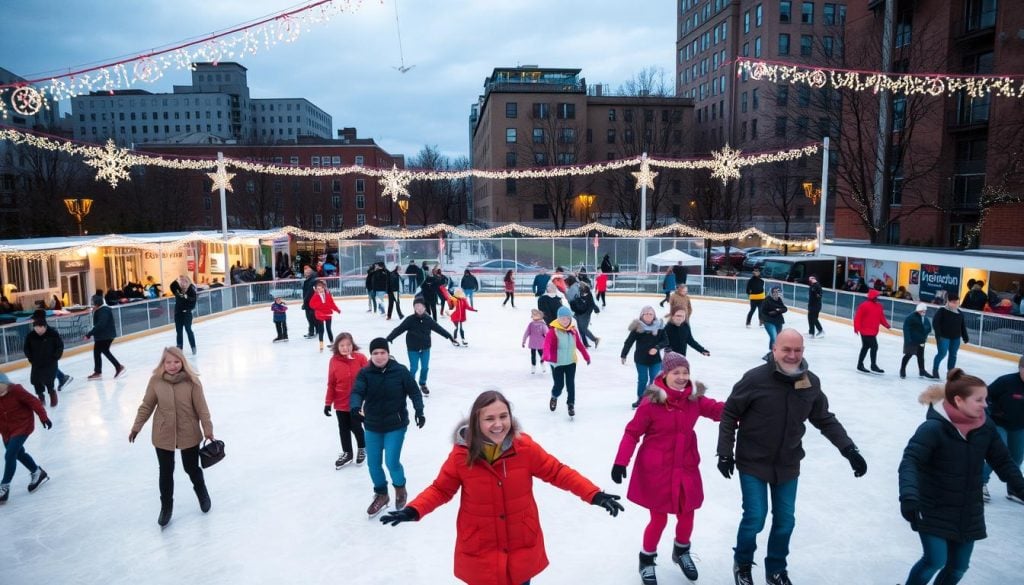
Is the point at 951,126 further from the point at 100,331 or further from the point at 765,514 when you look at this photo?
the point at 100,331

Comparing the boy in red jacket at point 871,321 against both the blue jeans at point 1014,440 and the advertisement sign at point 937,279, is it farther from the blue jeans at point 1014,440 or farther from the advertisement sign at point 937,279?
the advertisement sign at point 937,279

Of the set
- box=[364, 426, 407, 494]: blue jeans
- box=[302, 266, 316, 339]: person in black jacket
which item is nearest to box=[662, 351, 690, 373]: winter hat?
box=[364, 426, 407, 494]: blue jeans

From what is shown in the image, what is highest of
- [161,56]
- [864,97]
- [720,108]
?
[720,108]

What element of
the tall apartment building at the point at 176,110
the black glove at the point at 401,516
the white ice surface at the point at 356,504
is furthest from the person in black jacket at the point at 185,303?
the tall apartment building at the point at 176,110

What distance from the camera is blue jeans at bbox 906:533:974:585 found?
312 centimetres

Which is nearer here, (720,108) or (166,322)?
(166,322)

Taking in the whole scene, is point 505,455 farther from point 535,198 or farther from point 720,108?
point 720,108

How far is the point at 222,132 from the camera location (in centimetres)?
10119

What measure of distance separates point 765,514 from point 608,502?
54.2 inches

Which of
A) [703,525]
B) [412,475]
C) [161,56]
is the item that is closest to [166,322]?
[161,56]

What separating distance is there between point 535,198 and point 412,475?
4075cm

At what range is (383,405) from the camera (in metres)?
4.52

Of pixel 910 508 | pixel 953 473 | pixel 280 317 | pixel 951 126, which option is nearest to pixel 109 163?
pixel 280 317

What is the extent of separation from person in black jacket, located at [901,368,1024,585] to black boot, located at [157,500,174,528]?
16.9 feet
